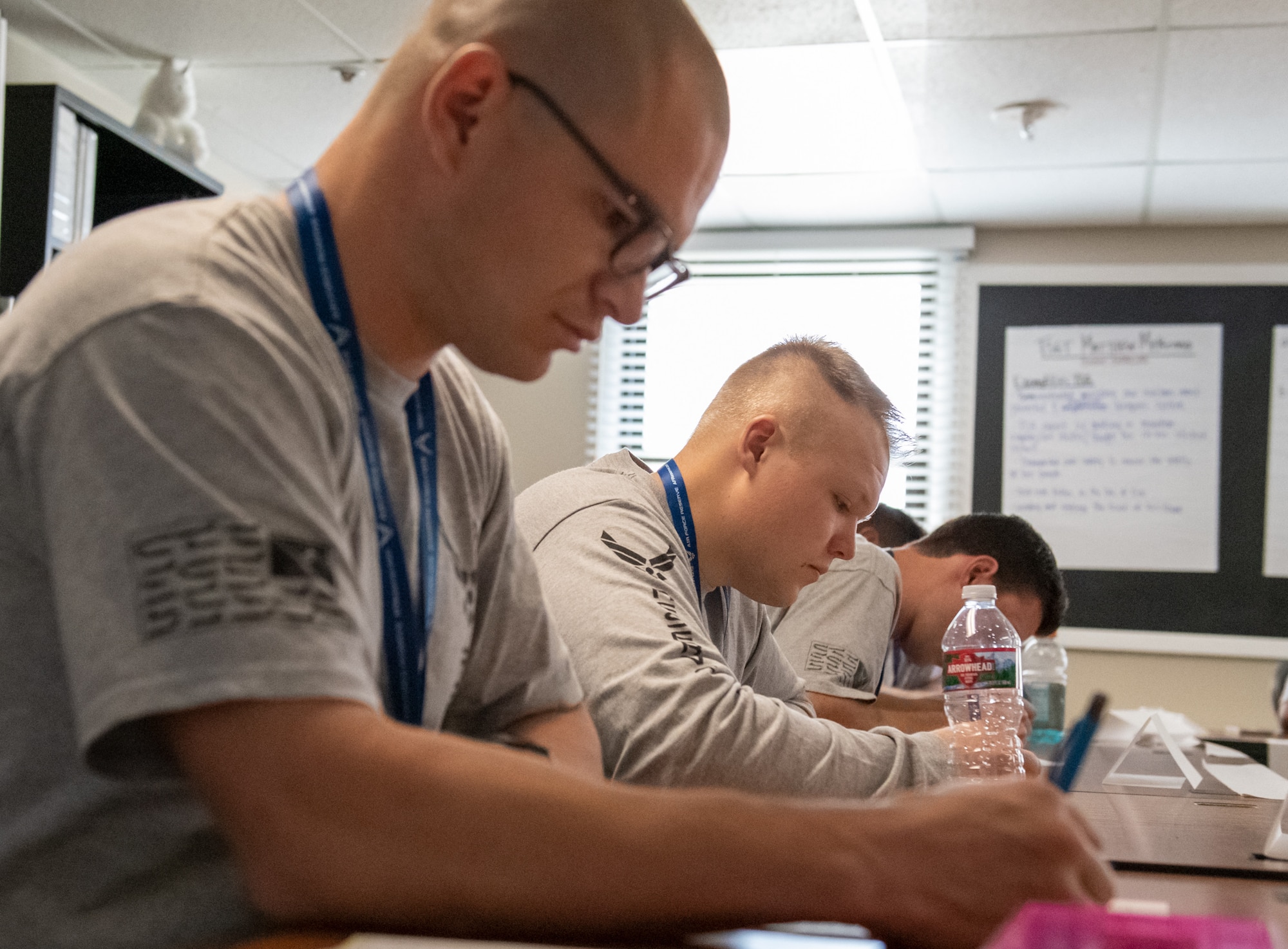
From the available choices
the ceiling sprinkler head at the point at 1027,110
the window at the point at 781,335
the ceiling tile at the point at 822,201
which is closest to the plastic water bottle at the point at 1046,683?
the window at the point at 781,335

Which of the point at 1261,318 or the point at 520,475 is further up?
the point at 1261,318

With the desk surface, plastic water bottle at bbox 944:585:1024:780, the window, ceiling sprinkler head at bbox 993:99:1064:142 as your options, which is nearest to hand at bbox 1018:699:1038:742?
plastic water bottle at bbox 944:585:1024:780

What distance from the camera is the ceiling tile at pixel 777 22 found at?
3.17 meters

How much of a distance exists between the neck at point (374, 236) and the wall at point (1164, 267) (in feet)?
13.8

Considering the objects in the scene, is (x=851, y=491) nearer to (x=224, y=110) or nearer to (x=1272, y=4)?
(x=1272, y=4)

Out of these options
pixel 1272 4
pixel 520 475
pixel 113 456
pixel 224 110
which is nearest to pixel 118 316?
pixel 113 456

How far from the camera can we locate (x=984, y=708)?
77.0 inches

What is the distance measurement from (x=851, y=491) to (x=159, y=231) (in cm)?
127

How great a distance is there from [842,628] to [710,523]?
0.76 metres

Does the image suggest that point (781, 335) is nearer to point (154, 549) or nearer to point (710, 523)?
point (710, 523)

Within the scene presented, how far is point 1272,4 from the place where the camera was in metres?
3.04

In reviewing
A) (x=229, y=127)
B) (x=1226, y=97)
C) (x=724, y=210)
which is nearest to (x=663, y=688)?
(x=1226, y=97)

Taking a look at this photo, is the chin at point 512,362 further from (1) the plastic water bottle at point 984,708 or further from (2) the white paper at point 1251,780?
(2) the white paper at point 1251,780

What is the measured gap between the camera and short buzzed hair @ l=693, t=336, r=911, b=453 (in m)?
1.88
